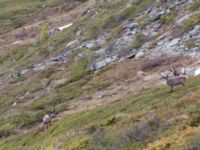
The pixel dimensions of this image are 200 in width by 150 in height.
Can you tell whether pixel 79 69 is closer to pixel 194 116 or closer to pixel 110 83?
pixel 110 83

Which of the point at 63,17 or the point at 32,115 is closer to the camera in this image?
the point at 32,115

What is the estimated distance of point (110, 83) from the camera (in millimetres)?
39562

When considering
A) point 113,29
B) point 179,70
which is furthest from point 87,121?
point 113,29

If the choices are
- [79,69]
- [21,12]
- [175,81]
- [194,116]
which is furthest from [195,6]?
[21,12]

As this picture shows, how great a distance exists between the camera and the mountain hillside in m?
21.2

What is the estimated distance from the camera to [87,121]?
98.7 ft

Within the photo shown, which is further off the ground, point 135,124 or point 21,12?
point 135,124

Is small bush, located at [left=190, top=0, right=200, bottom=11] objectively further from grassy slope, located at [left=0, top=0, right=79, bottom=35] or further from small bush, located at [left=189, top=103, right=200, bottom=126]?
grassy slope, located at [left=0, top=0, right=79, bottom=35]

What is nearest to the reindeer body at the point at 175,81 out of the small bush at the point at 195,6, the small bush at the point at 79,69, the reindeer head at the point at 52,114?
the reindeer head at the point at 52,114

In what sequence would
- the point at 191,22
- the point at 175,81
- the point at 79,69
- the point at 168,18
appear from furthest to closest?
the point at 168,18, the point at 79,69, the point at 191,22, the point at 175,81

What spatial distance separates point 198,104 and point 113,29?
3298 centimetres

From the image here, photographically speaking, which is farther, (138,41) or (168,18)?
(168,18)

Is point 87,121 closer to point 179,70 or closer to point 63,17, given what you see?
point 179,70

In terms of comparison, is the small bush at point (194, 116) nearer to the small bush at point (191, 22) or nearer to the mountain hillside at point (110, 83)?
the mountain hillside at point (110, 83)
